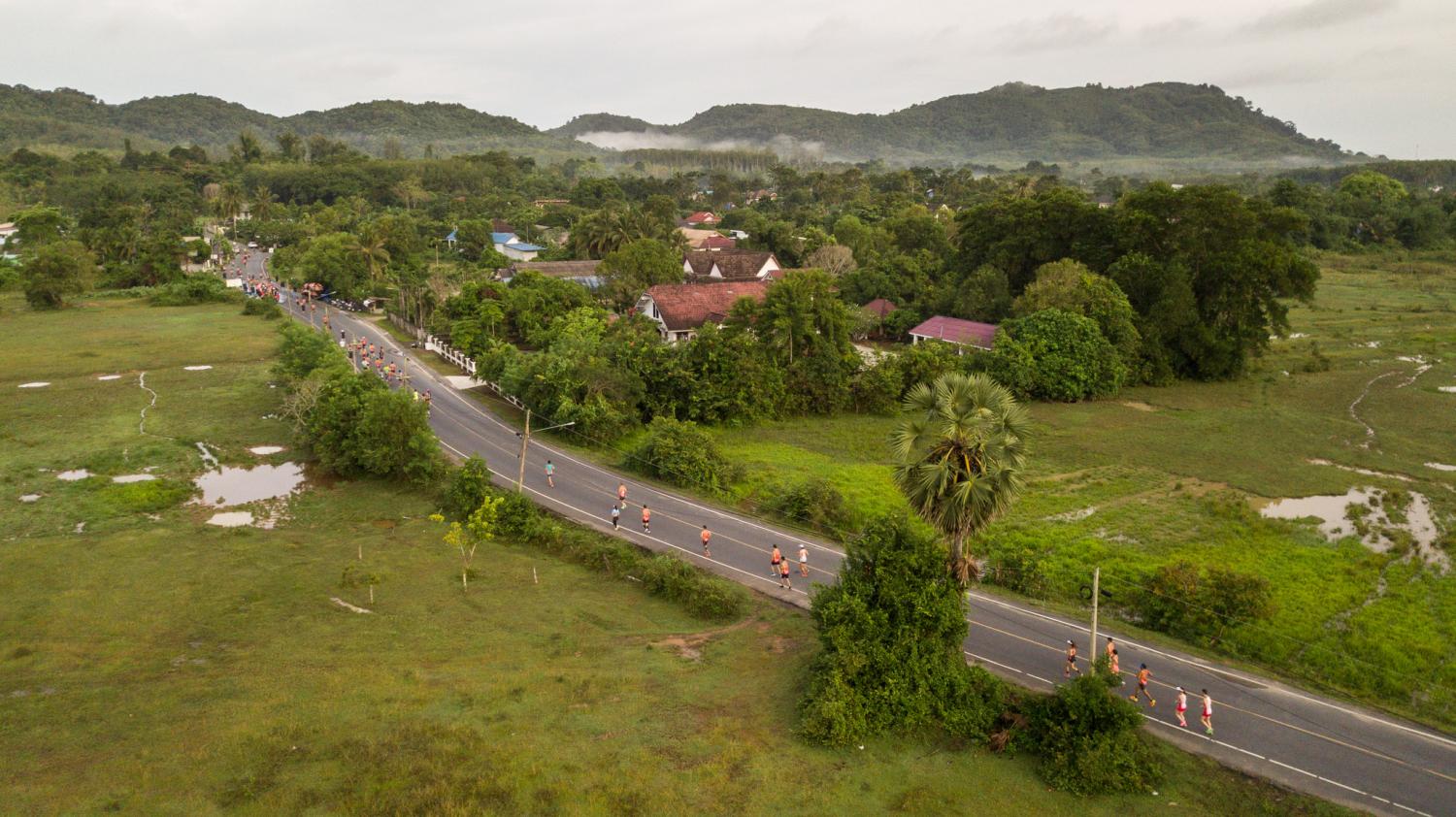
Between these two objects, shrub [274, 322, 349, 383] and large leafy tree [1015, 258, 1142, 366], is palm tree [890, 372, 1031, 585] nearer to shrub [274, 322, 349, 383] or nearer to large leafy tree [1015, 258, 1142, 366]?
shrub [274, 322, 349, 383]

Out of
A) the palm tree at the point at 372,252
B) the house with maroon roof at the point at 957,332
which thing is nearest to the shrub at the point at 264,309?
the palm tree at the point at 372,252

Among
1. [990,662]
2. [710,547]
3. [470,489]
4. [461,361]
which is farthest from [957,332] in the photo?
[990,662]

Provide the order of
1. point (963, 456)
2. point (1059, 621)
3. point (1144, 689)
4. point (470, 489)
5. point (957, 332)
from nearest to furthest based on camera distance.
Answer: point (963, 456)
point (1144, 689)
point (1059, 621)
point (470, 489)
point (957, 332)

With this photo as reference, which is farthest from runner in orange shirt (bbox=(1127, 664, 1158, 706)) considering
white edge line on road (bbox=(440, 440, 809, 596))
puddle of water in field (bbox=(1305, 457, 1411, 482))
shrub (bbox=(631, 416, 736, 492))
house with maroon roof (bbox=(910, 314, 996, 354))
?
house with maroon roof (bbox=(910, 314, 996, 354))

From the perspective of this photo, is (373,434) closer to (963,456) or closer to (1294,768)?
(963,456)

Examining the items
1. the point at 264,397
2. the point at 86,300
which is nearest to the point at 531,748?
the point at 264,397

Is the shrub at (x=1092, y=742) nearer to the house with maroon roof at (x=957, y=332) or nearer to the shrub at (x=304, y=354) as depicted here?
the house with maroon roof at (x=957, y=332)

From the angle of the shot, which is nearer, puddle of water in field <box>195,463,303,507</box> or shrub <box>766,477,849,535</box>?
shrub <box>766,477,849,535</box>
